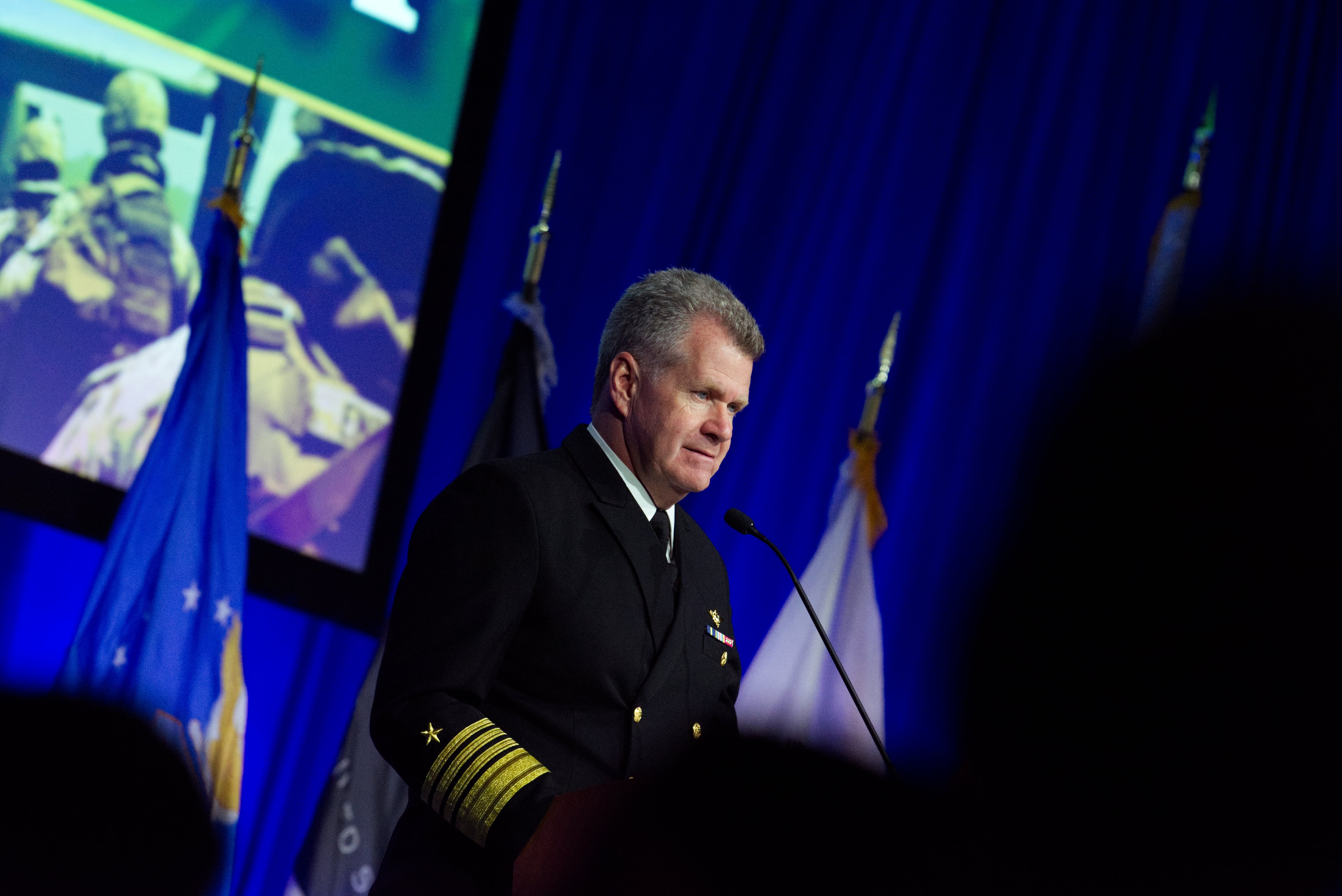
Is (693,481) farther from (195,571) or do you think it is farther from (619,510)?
(195,571)

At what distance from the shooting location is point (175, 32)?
11.2 ft

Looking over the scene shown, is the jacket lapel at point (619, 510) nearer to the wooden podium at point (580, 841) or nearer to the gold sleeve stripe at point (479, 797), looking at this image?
the gold sleeve stripe at point (479, 797)

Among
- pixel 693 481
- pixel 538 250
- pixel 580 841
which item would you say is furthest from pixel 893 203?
pixel 580 841

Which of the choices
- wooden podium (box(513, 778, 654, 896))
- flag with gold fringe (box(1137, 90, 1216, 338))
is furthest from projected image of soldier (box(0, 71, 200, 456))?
flag with gold fringe (box(1137, 90, 1216, 338))

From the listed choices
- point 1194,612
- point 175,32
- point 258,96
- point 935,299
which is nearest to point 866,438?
point 935,299

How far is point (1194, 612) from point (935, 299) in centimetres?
376

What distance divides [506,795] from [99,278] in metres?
2.58

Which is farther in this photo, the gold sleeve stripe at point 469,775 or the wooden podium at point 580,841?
the gold sleeve stripe at point 469,775

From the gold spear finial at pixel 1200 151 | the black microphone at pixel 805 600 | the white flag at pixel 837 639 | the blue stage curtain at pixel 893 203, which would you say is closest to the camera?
the black microphone at pixel 805 600

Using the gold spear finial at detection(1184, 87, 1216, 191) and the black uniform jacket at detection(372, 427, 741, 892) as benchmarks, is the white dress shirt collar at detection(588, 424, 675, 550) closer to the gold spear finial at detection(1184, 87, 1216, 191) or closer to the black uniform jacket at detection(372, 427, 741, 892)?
the black uniform jacket at detection(372, 427, 741, 892)

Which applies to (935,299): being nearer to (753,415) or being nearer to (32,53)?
(753,415)

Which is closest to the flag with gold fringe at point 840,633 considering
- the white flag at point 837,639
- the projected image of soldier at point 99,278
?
the white flag at point 837,639

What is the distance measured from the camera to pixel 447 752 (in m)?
1.41

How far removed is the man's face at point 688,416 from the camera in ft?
6.15
